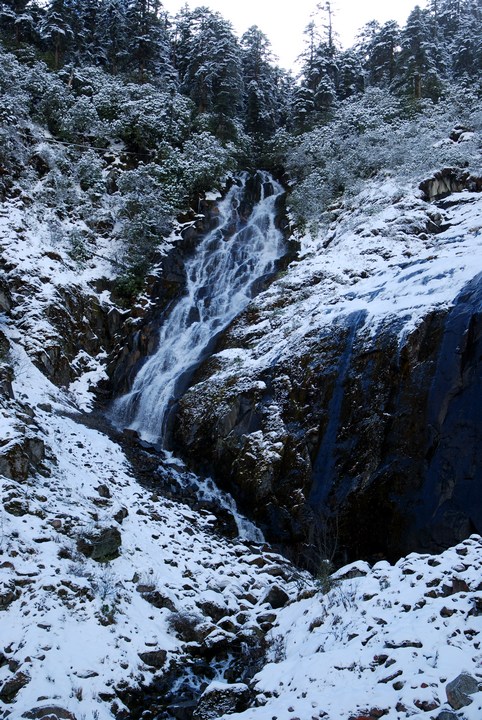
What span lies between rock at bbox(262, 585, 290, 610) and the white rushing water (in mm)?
7365

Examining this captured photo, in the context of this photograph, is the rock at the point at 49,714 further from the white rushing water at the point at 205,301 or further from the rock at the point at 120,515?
the white rushing water at the point at 205,301

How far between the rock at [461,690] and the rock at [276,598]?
478 cm

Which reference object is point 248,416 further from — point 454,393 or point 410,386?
point 454,393

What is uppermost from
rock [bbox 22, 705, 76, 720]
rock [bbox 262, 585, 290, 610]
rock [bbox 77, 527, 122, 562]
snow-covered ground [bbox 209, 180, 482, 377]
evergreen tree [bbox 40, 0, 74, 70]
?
evergreen tree [bbox 40, 0, 74, 70]

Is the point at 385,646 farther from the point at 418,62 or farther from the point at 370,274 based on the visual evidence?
the point at 418,62

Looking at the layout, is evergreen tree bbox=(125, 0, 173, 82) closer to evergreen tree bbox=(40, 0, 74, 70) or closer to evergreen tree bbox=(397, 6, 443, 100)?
evergreen tree bbox=(40, 0, 74, 70)

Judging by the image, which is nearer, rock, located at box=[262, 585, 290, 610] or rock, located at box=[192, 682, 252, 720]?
rock, located at box=[192, 682, 252, 720]

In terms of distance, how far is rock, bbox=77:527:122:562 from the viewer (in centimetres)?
866

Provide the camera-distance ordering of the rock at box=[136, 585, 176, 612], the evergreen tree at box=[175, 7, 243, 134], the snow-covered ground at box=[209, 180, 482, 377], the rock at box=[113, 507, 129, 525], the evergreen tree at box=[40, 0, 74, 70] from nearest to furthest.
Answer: the rock at box=[136, 585, 176, 612], the rock at box=[113, 507, 129, 525], the snow-covered ground at box=[209, 180, 482, 377], the evergreen tree at box=[40, 0, 74, 70], the evergreen tree at box=[175, 7, 243, 134]

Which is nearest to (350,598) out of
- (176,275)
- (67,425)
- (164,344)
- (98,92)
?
(67,425)

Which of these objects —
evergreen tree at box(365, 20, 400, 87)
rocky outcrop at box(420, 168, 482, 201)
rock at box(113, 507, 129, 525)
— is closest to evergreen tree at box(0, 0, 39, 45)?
evergreen tree at box(365, 20, 400, 87)

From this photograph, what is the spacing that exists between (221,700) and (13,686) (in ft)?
7.94

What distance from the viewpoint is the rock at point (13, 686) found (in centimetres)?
596

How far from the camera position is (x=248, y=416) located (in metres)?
13.8
